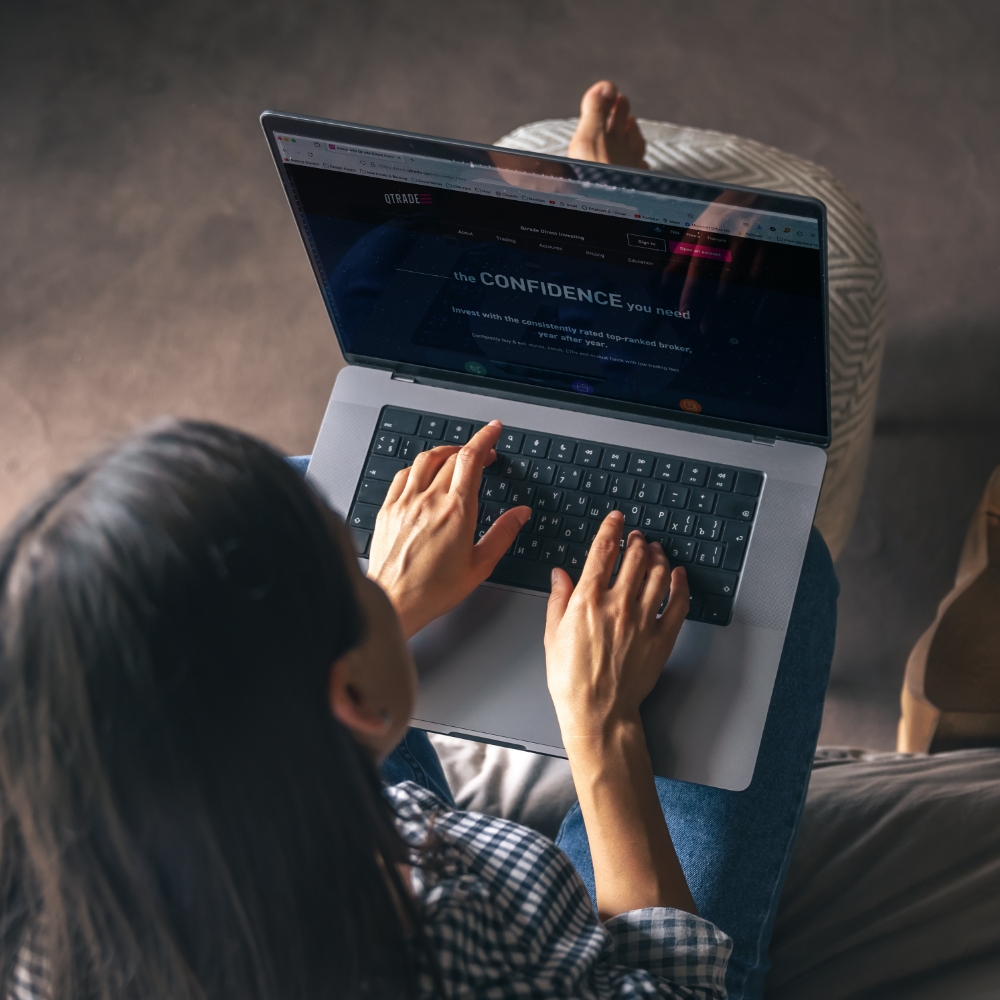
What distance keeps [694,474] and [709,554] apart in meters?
0.07

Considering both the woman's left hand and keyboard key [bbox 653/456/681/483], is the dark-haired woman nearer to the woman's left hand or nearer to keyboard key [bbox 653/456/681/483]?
the woman's left hand

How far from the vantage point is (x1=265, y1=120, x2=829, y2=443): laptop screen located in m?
0.69

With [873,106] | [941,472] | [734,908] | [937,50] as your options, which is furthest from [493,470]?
[937,50]

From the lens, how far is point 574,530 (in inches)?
33.9

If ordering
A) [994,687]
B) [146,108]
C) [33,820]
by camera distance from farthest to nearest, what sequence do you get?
[146,108], [994,687], [33,820]

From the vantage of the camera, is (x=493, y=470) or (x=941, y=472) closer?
(x=493, y=470)

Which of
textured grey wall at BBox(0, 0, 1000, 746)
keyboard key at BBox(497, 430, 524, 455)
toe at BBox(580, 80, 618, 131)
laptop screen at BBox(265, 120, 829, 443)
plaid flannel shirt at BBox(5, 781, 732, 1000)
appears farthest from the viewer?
textured grey wall at BBox(0, 0, 1000, 746)

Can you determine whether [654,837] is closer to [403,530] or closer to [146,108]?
[403,530]

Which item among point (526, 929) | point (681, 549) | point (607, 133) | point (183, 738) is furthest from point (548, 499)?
point (607, 133)

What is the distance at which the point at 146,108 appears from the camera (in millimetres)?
1878

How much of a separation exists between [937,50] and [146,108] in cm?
147

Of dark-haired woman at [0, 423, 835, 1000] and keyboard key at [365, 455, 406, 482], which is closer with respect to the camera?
dark-haired woman at [0, 423, 835, 1000]

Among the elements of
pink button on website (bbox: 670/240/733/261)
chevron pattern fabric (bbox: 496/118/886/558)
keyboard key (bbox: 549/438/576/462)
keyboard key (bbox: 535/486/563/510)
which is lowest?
keyboard key (bbox: 535/486/563/510)

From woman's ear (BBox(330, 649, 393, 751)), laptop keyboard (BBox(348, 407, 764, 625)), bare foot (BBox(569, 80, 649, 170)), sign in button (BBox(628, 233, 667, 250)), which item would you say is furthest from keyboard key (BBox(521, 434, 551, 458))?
bare foot (BBox(569, 80, 649, 170))
